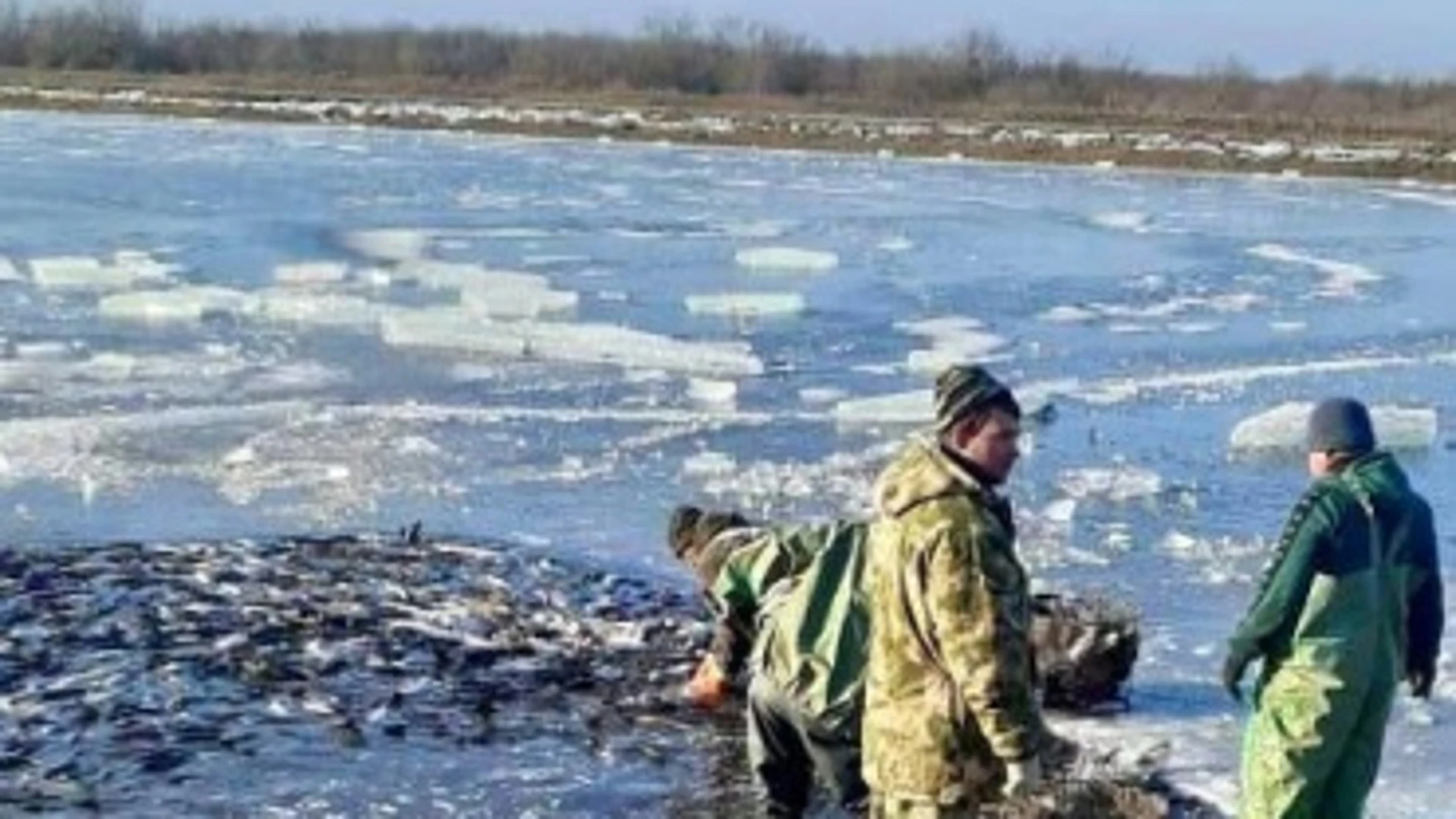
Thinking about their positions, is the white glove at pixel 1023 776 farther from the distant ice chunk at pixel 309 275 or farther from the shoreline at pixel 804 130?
the shoreline at pixel 804 130

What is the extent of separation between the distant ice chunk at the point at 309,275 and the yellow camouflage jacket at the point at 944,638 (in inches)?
753

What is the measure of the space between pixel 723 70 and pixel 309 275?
62912mm

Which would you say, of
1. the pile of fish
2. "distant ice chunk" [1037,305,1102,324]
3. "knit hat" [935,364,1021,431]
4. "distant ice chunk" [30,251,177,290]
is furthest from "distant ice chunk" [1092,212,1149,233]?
"knit hat" [935,364,1021,431]

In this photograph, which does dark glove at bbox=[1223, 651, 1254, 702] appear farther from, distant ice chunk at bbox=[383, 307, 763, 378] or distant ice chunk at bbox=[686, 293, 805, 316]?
distant ice chunk at bbox=[686, 293, 805, 316]

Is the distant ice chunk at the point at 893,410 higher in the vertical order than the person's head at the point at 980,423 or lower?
lower

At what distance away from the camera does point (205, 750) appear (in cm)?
899

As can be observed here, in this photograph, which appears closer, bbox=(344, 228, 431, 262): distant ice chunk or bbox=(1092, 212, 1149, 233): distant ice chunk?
bbox=(344, 228, 431, 262): distant ice chunk

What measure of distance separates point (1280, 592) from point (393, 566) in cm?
625

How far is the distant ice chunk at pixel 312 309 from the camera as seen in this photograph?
21750 millimetres

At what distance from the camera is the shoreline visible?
4978 centimetres

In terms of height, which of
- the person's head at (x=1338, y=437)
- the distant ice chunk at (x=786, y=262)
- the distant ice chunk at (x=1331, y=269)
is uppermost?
the person's head at (x=1338, y=437)

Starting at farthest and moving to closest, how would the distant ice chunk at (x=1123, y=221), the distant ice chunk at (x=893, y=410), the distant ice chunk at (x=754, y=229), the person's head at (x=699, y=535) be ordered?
the distant ice chunk at (x=1123, y=221) < the distant ice chunk at (x=754, y=229) < the distant ice chunk at (x=893, y=410) < the person's head at (x=699, y=535)

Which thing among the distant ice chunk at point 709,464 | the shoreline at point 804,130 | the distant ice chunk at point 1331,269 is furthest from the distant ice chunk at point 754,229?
the shoreline at point 804,130

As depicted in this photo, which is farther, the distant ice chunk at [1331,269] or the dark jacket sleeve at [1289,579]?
Result: the distant ice chunk at [1331,269]
